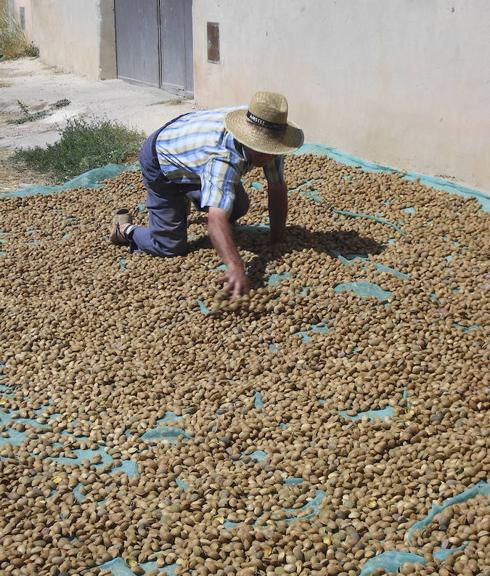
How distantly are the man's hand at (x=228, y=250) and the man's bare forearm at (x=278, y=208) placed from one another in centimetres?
59

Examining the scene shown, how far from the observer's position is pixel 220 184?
3.74 metres

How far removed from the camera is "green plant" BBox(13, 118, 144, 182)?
22.3ft

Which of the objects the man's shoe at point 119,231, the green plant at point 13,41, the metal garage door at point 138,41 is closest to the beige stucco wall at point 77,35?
the metal garage door at point 138,41

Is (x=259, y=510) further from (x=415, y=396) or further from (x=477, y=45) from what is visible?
(x=477, y=45)

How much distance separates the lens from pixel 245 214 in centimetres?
482

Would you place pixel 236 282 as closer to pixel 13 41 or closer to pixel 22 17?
pixel 13 41

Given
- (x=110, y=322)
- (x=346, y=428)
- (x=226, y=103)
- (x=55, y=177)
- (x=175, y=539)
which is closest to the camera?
(x=175, y=539)

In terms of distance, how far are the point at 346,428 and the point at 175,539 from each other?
838 millimetres

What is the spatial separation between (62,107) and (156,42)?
1.51 m

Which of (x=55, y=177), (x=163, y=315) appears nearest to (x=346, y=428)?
(x=163, y=315)

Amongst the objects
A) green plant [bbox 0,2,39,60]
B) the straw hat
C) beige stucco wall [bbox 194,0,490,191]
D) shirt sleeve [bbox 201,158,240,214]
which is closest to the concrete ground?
beige stucco wall [bbox 194,0,490,191]

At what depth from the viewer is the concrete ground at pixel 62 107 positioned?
8.09 m

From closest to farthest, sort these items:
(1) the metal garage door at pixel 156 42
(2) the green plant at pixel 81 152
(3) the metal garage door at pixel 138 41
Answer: (2) the green plant at pixel 81 152 → (1) the metal garage door at pixel 156 42 → (3) the metal garage door at pixel 138 41

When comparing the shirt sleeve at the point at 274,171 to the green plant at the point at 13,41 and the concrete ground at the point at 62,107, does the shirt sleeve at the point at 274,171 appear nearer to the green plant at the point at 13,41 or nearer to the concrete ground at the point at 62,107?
the concrete ground at the point at 62,107
